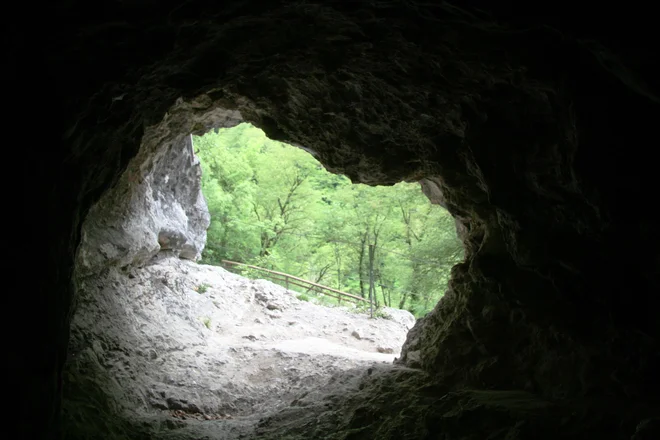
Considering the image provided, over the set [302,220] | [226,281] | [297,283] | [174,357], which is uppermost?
[302,220]

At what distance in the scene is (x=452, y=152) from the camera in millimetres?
5344

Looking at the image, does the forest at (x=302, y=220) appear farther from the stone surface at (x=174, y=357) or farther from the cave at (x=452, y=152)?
the cave at (x=452, y=152)

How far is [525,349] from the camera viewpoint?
4.57 meters

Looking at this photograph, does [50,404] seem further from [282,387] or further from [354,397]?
[282,387]

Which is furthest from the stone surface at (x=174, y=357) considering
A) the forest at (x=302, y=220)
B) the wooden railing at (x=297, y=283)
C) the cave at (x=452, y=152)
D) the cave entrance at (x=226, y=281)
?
the forest at (x=302, y=220)

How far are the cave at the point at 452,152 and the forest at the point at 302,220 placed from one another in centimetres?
1110

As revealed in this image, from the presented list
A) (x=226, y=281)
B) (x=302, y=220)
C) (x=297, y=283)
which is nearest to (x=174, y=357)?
(x=226, y=281)

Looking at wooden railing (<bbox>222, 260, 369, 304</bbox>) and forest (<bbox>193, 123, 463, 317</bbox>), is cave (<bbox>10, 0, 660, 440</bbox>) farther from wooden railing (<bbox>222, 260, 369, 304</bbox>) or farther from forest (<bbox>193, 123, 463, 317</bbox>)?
forest (<bbox>193, 123, 463, 317</bbox>)

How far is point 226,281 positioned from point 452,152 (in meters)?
9.32

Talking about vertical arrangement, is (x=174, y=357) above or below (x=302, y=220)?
below

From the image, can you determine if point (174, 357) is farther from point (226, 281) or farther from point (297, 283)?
point (297, 283)

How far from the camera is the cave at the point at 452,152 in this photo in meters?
2.67

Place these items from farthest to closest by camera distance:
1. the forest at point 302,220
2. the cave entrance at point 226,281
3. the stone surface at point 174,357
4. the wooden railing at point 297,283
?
the forest at point 302,220
the wooden railing at point 297,283
the cave entrance at point 226,281
the stone surface at point 174,357

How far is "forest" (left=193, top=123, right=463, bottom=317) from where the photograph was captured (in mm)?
16906
